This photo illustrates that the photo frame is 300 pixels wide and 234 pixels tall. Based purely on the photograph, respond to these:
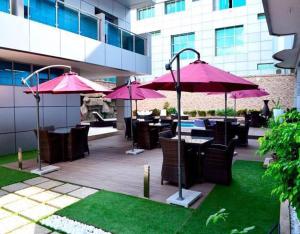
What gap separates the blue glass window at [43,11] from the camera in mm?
8258

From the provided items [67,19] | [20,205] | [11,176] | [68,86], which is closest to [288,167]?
[20,205]

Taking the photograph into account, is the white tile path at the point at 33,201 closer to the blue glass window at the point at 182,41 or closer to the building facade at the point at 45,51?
the building facade at the point at 45,51

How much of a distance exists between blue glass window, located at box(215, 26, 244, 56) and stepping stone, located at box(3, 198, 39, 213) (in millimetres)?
24080

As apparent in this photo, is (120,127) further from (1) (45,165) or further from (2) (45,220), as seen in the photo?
(2) (45,220)

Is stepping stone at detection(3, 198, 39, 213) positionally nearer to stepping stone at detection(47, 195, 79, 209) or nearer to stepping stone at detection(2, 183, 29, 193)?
stepping stone at detection(47, 195, 79, 209)

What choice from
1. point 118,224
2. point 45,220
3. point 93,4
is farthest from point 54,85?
point 93,4

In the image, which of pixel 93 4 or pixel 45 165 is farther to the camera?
pixel 93 4

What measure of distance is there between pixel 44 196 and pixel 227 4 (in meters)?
25.6

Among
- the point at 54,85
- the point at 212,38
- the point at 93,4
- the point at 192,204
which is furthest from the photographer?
the point at 212,38

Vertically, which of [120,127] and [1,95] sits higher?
[1,95]

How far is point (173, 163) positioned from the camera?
5316mm

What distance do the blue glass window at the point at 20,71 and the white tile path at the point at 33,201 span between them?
4.78 m

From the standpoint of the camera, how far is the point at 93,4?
12.8m

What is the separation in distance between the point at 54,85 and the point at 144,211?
4.16 m
